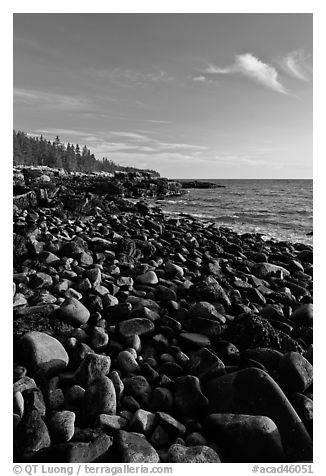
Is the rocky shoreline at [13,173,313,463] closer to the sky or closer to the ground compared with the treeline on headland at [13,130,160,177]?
closer to the ground

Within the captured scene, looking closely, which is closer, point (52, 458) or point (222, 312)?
point (52, 458)

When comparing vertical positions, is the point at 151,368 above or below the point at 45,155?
below

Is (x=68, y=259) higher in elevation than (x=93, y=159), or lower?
lower

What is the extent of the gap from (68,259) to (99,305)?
6.19ft

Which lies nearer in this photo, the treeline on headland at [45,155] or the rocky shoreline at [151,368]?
the rocky shoreline at [151,368]

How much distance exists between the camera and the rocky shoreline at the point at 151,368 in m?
2.22

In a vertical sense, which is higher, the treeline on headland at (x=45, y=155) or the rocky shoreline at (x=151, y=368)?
the treeline on headland at (x=45, y=155)

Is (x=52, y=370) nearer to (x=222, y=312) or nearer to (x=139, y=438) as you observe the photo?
(x=139, y=438)

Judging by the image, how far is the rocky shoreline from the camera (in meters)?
2.22

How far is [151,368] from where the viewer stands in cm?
291

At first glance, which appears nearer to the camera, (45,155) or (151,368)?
(151,368)

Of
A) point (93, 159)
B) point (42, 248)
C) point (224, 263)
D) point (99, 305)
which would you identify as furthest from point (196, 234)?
point (93, 159)

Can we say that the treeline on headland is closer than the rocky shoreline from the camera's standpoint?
No

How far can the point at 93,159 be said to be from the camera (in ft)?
343
